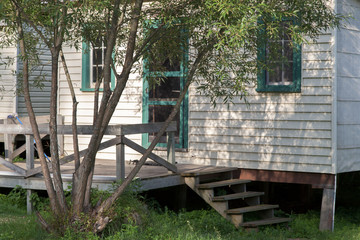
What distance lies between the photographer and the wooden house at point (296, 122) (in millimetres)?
9594

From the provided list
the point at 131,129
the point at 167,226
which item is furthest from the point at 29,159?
the point at 167,226

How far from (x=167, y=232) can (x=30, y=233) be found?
5.83 ft

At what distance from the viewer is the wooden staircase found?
959 cm

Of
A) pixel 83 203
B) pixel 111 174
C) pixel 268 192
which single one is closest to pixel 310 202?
pixel 268 192

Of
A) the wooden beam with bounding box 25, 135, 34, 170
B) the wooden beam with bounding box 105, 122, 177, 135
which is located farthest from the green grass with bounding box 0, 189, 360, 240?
the wooden beam with bounding box 105, 122, 177, 135

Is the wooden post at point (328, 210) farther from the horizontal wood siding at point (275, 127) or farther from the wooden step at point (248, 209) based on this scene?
the wooden step at point (248, 209)

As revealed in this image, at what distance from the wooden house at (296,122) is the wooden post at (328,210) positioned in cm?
2

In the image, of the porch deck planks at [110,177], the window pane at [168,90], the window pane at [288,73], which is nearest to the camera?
the porch deck planks at [110,177]

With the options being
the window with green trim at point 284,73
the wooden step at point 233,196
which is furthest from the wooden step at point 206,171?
the window with green trim at point 284,73

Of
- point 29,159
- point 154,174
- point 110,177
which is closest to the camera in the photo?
point 110,177

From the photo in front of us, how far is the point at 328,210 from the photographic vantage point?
971 centimetres

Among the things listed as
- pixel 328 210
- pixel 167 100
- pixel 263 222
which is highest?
pixel 167 100

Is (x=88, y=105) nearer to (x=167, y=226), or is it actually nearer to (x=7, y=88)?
(x=7, y=88)

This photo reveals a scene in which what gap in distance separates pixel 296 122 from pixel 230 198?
5.59 feet
